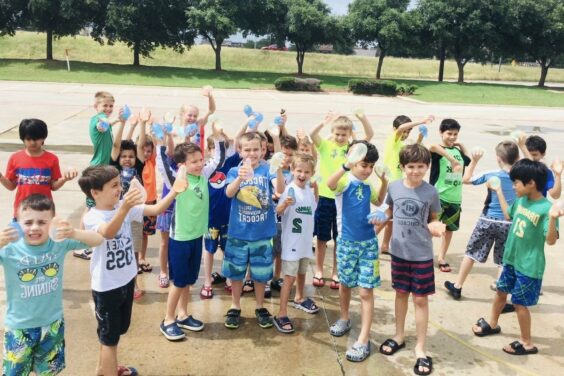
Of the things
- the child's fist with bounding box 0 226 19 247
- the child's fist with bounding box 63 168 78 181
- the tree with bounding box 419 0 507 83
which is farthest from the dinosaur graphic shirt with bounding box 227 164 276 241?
the tree with bounding box 419 0 507 83

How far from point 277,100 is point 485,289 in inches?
857

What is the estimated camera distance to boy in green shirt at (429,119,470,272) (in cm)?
545

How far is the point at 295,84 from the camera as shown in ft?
111

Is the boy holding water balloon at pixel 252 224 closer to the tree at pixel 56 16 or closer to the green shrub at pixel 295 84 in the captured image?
the green shrub at pixel 295 84

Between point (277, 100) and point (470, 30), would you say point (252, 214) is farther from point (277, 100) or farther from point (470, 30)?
point (470, 30)

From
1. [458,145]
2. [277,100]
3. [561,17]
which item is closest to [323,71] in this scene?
[561,17]

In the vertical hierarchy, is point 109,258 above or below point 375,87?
below

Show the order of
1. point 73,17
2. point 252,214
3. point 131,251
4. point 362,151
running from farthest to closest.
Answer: point 73,17 → point 252,214 → point 362,151 → point 131,251

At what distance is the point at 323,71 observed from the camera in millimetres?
52656

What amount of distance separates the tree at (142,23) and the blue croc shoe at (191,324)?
1555 inches

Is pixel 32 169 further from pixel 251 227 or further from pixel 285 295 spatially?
pixel 285 295

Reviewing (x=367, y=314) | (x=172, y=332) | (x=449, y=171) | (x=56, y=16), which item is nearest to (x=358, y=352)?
(x=367, y=314)

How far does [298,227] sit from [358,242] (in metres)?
0.61

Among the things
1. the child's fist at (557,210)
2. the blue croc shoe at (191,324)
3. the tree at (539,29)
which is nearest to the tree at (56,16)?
the tree at (539,29)
